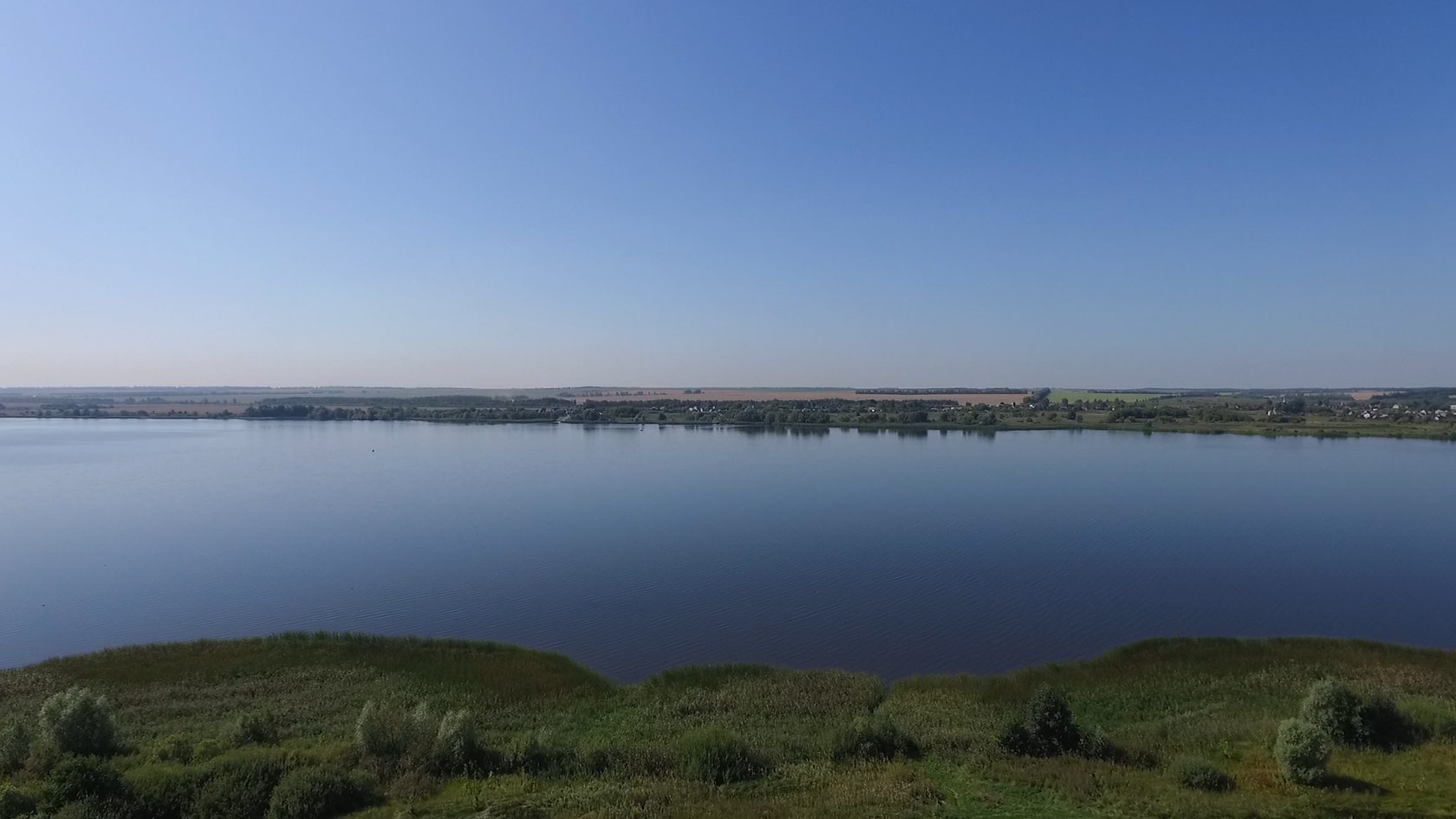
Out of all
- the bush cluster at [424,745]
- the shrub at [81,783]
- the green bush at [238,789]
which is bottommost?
the bush cluster at [424,745]

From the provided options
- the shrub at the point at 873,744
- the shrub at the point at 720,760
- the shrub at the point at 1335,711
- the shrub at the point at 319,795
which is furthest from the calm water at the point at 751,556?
the shrub at the point at 319,795

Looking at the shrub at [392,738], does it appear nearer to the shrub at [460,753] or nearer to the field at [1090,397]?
the shrub at [460,753]

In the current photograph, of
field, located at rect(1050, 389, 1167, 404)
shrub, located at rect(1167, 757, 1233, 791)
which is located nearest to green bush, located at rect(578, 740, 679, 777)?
shrub, located at rect(1167, 757, 1233, 791)

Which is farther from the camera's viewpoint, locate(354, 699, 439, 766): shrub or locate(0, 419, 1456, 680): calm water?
locate(0, 419, 1456, 680): calm water

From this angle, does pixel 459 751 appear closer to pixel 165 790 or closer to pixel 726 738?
pixel 165 790

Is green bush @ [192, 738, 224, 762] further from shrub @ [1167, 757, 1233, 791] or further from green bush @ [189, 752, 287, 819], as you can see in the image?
shrub @ [1167, 757, 1233, 791]

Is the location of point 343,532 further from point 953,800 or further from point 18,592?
point 953,800
